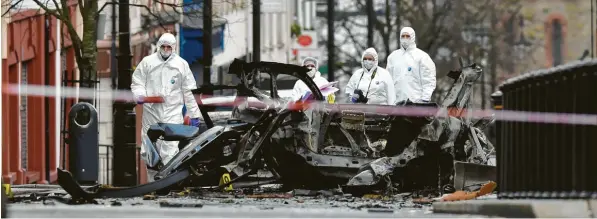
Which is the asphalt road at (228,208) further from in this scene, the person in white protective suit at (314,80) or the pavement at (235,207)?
the person in white protective suit at (314,80)

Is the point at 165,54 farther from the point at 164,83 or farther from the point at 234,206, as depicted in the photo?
the point at 234,206

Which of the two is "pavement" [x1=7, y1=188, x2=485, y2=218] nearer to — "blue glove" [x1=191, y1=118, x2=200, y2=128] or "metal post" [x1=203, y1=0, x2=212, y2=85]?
"blue glove" [x1=191, y1=118, x2=200, y2=128]

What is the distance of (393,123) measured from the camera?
1962 cm

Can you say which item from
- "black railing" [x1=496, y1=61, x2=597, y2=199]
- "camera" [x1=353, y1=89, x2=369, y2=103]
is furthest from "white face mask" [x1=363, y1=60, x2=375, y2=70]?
"black railing" [x1=496, y1=61, x2=597, y2=199]

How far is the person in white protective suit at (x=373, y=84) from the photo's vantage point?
24391mm

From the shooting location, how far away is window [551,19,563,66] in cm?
11412

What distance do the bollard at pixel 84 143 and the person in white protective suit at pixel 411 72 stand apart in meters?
6.06

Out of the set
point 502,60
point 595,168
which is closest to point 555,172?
point 595,168

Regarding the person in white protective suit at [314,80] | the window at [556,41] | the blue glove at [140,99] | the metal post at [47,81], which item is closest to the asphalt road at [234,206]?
the blue glove at [140,99]

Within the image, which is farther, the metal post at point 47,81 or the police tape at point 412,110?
the metal post at point 47,81

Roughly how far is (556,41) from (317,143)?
98.6 metres

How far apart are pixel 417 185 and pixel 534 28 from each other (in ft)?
308

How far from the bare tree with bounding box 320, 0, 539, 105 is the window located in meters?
36.6

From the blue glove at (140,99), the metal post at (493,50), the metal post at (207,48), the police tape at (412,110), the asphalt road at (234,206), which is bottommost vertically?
the asphalt road at (234,206)
